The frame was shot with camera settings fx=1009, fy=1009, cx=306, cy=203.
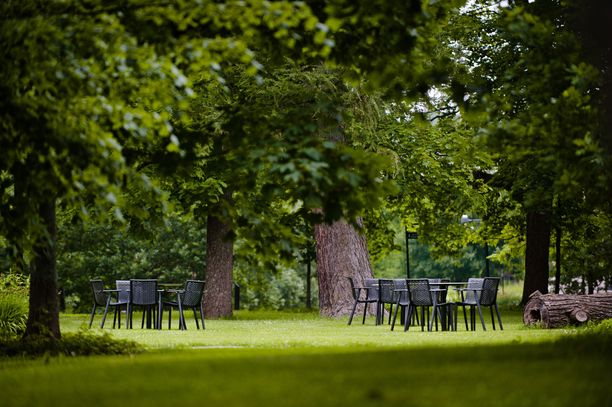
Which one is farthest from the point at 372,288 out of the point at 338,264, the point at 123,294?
the point at 123,294

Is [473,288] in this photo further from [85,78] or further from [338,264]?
[85,78]

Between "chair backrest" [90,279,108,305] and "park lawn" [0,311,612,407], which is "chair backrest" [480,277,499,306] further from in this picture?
"park lawn" [0,311,612,407]

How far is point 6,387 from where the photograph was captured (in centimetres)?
739

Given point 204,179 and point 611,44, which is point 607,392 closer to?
point 611,44

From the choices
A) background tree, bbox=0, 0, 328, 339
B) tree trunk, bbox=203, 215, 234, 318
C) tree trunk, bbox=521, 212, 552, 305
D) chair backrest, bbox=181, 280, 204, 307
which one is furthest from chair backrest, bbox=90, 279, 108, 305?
tree trunk, bbox=521, 212, 552, 305

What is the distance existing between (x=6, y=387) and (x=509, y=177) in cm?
1959

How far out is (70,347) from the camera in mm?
11414

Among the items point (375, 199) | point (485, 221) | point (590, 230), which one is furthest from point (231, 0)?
point (485, 221)

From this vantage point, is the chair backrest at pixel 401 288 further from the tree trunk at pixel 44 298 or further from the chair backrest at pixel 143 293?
the tree trunk at pixel 44 298

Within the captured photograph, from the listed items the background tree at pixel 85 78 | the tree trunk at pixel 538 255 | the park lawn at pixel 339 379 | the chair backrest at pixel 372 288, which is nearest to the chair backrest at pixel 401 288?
the chair backrest at pixel 372 288

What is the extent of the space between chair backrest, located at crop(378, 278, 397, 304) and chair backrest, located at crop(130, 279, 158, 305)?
14.4ft

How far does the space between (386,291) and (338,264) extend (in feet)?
15.3

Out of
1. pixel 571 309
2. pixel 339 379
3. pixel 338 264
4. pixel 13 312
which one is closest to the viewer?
pixel 339 379

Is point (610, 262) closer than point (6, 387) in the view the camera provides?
No
